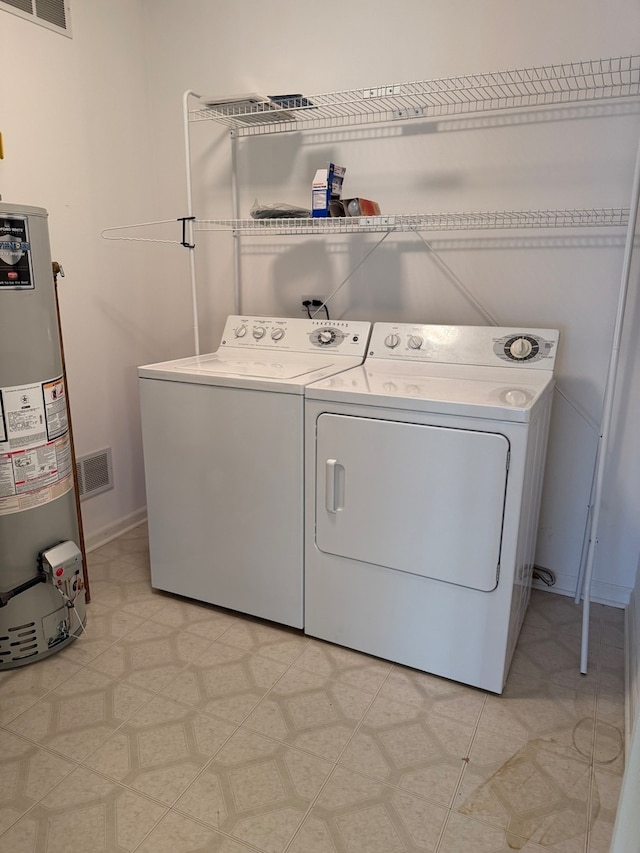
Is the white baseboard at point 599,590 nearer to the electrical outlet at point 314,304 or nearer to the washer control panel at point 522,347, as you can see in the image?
the washer control panel at point 522,347

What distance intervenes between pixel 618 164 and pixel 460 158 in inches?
21.3

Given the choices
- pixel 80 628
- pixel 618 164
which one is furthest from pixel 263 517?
pixel 618 164

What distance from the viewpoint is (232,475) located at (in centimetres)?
195

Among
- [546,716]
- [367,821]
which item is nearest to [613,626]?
[546,716]

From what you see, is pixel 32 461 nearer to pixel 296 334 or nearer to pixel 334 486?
pixel 334 486

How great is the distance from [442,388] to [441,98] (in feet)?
3.84

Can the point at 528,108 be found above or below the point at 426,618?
above

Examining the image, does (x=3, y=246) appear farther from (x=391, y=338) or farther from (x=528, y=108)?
(x=528, y=108)

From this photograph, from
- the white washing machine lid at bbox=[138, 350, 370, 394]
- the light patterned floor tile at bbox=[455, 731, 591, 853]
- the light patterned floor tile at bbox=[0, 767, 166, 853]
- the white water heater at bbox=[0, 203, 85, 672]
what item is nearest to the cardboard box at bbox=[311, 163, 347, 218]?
the white washing machine lid at bbox=[138, 350, 370, 394]

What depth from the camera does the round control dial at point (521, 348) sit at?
1.99 meters

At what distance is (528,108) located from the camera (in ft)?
6.61

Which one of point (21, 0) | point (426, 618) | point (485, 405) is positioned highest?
point (21, 0)

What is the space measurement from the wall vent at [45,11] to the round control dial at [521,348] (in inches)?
81.8

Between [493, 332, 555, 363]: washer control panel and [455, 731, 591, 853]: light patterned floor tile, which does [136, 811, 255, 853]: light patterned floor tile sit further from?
[493, 332, 555, 363]: washer control panel
